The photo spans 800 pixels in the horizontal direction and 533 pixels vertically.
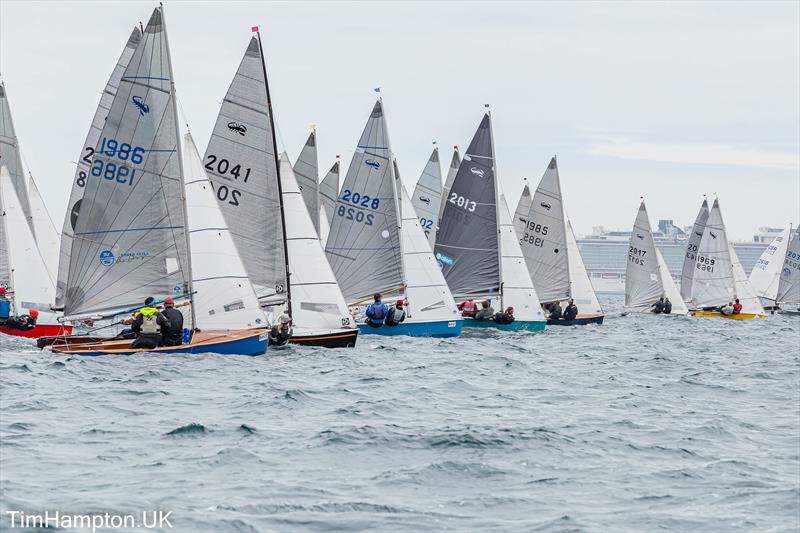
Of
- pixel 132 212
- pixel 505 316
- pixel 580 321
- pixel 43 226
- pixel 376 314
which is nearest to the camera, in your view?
pixel 132 212

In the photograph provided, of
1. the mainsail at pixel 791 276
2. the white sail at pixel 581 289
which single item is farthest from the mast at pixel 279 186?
the mainsail at pixel 791 276

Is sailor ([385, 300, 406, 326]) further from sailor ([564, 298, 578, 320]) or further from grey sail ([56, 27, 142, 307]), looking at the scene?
sailor ([564, 298, 578, 320])

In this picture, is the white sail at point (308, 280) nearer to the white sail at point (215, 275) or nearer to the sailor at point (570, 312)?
the white sail at point (215, 275)

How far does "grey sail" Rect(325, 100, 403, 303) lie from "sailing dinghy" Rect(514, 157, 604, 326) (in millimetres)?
11508

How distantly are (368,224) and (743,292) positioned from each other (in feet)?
104

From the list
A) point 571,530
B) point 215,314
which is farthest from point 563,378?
point 571,530

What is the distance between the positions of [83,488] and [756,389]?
1206 cm

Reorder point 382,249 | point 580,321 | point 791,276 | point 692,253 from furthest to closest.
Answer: point 791,276 < point 692,253 < point 580,321 < point 382,249

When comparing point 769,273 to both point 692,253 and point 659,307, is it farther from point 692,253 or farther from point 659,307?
point 659,307

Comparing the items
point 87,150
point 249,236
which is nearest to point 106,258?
point 249,236

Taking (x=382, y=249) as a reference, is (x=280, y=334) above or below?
below

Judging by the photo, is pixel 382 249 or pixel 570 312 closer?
pixel 382 249

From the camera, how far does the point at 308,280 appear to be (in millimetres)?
23250
